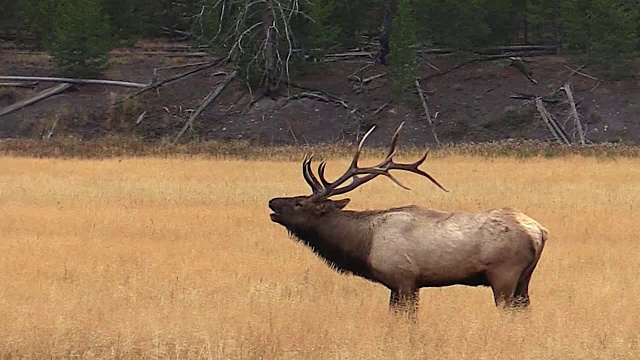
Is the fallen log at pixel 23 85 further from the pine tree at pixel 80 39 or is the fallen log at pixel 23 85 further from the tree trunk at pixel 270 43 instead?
the tree trunk at pixel 270 43

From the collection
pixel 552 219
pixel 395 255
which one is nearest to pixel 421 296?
pixel 395 255

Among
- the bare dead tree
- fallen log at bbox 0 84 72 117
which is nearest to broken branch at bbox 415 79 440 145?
the bare dead tree

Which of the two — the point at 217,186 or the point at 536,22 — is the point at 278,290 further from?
the point at 536,22

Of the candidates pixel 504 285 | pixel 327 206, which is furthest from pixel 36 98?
pixel 504 285

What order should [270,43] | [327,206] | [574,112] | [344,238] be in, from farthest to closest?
[574,112], [270,43], [327,206], [344,238]

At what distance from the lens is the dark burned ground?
35.9 metres

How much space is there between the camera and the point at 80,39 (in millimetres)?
37375

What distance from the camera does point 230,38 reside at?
36.7 m

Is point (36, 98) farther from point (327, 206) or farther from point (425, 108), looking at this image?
point (327, 206)

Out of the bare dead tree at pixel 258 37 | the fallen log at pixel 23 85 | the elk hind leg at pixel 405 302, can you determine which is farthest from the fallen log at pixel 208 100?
the elk hind leg at pixel 405 302

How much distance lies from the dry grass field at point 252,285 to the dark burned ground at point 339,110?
51.9 ft

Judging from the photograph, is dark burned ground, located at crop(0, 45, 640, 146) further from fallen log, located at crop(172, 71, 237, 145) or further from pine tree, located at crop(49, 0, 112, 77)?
pine tree, located at crop(49, 0, 112, 77)

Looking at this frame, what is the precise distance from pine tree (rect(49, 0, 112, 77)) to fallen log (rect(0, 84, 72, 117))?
59cm

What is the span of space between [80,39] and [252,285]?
94.0 feet
